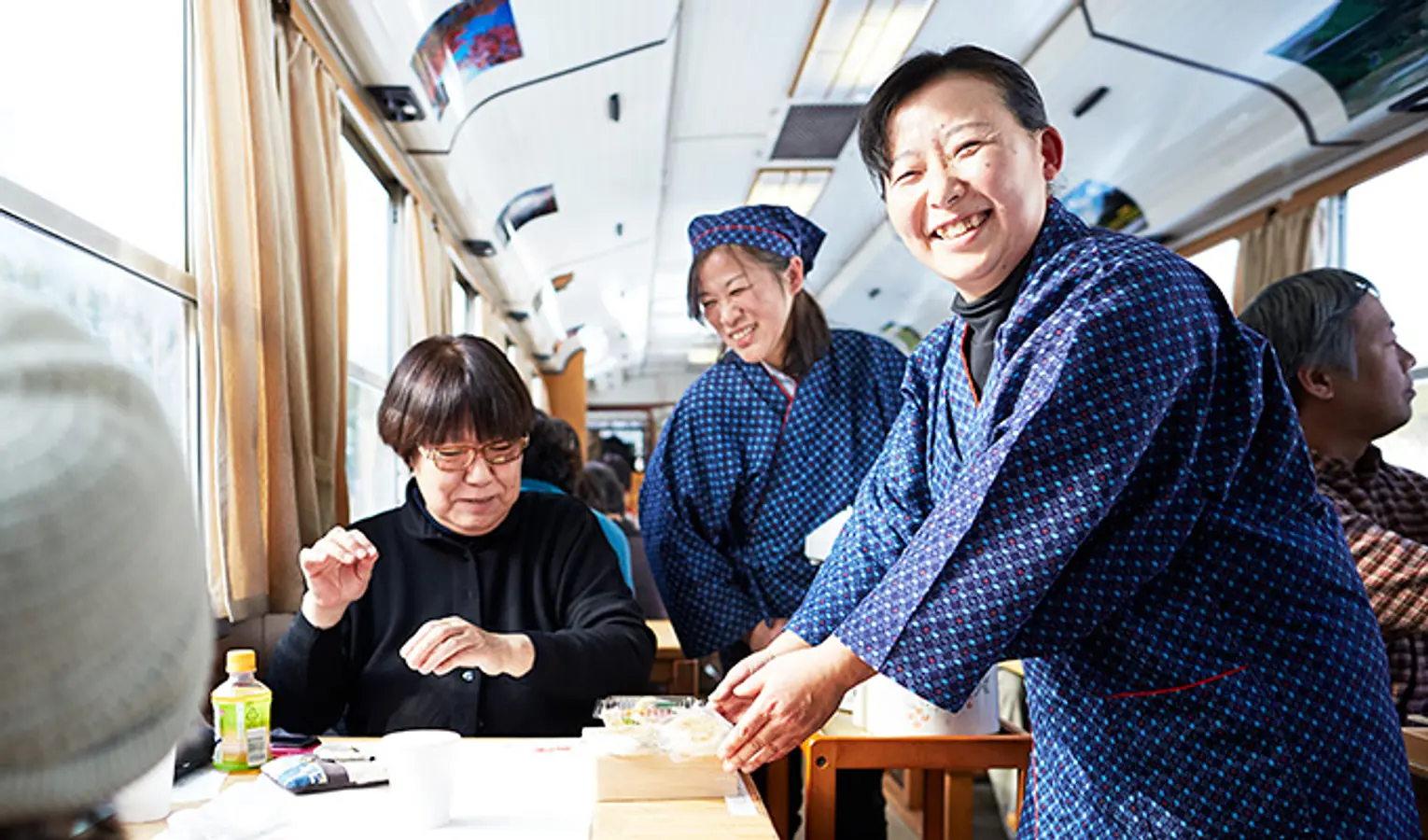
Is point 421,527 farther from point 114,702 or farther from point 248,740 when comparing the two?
point 114,702

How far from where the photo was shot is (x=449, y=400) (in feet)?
6.35

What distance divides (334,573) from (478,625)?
33 cm

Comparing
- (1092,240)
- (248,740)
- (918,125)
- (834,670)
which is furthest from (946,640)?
(248,740)

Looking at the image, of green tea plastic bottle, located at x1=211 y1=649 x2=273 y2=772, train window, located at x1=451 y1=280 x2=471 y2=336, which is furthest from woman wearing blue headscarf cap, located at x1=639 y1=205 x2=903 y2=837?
train window, located at x1=451 y1=280 x2=471 y2=336

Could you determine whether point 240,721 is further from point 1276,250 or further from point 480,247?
point 1276,250

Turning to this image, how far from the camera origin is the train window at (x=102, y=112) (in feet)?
6.14

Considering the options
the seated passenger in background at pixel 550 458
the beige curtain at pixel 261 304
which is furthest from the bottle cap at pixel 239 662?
the seated passenger in background at pixel 550 458

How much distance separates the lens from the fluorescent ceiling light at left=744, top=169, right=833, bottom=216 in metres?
6.32

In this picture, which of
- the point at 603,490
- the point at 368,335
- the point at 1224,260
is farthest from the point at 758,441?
the point at 1224,260

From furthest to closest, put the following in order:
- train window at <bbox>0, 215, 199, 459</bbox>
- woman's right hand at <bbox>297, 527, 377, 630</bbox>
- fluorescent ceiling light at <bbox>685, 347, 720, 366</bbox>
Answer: fluorescent ceiling light at <bbox>685, 347, 720, 366</bbox>, train window at <bbox>0, 215, 199, 459</bbox>, woman's right hand at <bbox>297, 527, 377, 630</bbox>

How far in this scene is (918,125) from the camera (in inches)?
52.4

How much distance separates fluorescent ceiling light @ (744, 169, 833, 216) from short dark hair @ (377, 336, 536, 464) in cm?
435

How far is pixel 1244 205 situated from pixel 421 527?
4911 mm

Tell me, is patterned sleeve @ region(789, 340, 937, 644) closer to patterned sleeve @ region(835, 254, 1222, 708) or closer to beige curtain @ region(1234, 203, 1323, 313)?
patterned sleeve @ region(835, 254, 1222, 708)
